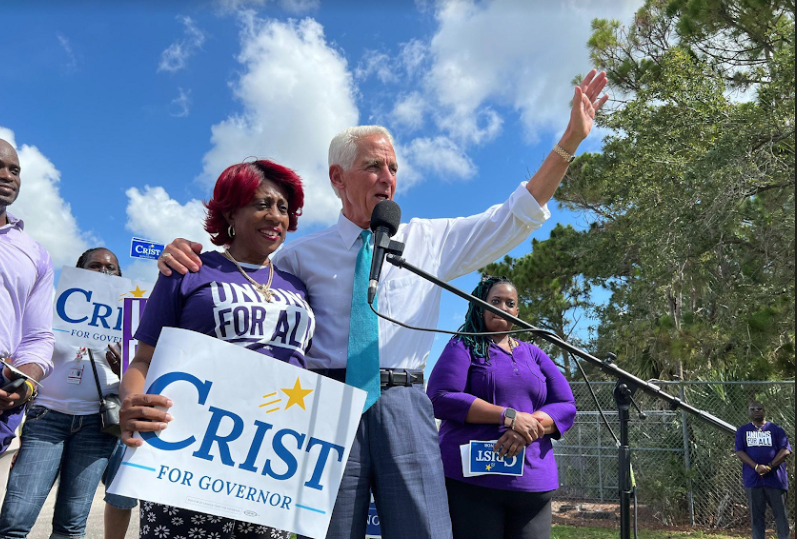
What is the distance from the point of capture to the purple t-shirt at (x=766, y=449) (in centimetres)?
807

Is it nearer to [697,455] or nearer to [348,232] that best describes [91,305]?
[348,232]

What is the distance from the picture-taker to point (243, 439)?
190 centimetres

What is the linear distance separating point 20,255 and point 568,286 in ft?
53.9

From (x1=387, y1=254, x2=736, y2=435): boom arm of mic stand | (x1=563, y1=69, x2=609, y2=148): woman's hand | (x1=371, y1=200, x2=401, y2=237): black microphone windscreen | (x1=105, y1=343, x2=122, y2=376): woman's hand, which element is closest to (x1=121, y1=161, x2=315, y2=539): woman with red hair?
(x1=371, y1=200, x2=401, y2=237): black microphone windscreen

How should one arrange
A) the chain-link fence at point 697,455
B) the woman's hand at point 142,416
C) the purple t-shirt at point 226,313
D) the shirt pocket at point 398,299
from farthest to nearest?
the chain-link fence at point 697,455 → the shirt pocket at point 398,299 → the purple t-shirt at point 226,313 → the woman's hand at point 142,416

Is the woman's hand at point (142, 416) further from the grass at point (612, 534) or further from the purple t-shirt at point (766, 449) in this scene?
the grass at point (612, 534)

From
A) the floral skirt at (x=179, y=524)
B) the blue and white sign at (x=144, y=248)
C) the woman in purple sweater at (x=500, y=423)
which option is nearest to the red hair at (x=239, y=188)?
the floral skirt at (x=179, y=524)

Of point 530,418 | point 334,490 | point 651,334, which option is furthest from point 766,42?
point 334,490

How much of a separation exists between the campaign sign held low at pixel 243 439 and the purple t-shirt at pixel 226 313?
0.12m

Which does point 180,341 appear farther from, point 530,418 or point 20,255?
point 530,418

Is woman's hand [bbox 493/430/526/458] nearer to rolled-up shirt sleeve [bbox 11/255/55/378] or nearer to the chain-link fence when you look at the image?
rolled-up shirt sleeve [bbox 11/255/55/378]

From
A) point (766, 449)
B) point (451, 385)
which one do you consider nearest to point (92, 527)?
point (451, 385)

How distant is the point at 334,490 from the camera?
1970 millimetres

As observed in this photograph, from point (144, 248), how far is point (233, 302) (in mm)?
3709
